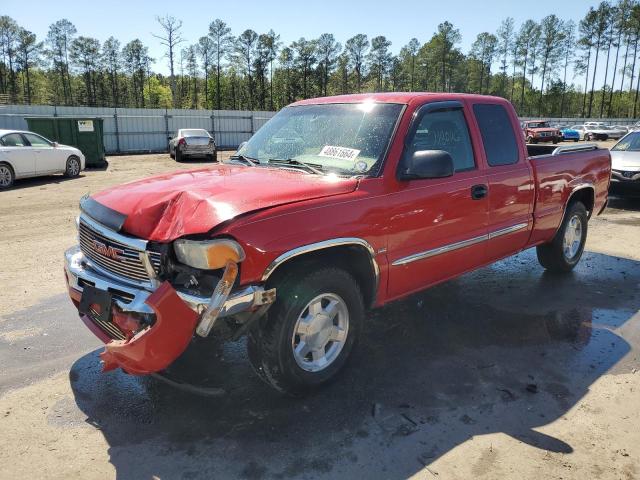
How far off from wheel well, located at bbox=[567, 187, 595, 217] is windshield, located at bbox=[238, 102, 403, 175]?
3193 mm

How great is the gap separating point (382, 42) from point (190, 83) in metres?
38.0

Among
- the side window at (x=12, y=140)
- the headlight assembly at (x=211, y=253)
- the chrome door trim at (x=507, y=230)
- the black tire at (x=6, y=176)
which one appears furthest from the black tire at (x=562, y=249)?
the side window at (x=12, y=140)

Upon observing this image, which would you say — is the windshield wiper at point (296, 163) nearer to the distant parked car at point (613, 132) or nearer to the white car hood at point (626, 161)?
the white car hood at point (626, 161)

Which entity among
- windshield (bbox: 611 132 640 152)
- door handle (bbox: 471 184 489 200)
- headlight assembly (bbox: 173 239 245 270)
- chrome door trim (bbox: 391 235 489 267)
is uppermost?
windshield (bbox: 611 132 640 152)

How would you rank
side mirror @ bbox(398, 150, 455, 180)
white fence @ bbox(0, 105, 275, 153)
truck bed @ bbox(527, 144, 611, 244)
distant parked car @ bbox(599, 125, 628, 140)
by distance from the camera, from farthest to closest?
distant parked car @ bbox(599, 125, 628, 140) → white fence @ bbox(0, 105, 275, 153) → truck bed @ bbox(527, 144, 611, 244) → side mirror @ bbox(398, 150, 455, 180)

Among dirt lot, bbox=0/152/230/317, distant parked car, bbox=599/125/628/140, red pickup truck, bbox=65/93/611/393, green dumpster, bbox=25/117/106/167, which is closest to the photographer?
red pickup truck, bbox=65/93/611/393

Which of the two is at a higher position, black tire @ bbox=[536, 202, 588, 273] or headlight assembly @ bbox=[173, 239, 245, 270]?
headlight assembly @ bbox=[173, 239, 245, 270]

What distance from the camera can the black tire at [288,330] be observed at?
3.05 meters

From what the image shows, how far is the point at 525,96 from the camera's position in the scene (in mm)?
96500

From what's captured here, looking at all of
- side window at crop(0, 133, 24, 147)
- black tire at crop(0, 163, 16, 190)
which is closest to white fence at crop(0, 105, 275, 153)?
side window at crop(0, 133, 24, 147)

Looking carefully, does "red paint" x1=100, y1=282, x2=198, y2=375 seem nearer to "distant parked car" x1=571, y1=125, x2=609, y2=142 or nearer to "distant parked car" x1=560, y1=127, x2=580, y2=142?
"distant parked car" x1=560, y1=127, x2=580, y2=142

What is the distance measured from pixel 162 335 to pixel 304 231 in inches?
39.2

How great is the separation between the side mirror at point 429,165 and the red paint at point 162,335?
1.80m

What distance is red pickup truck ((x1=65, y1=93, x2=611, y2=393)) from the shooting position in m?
2.80
